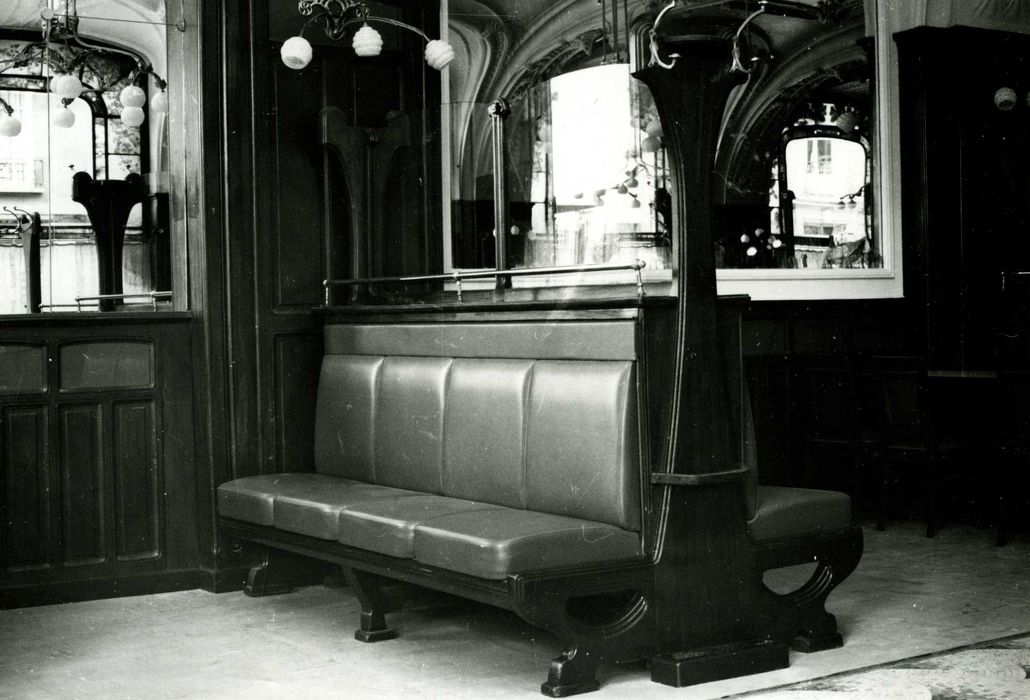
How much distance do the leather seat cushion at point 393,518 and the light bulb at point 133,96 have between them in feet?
8.53

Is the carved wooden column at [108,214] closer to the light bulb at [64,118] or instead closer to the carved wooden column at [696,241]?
the light bulb at [64,118]

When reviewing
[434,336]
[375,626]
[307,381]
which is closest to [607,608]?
[375,626]

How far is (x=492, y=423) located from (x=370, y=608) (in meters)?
0.86

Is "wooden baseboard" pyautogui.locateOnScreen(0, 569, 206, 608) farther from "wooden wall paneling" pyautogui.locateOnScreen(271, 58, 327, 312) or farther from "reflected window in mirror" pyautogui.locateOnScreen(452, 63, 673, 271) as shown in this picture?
"reflected window in mirror" pyautogui.locateOnScreen(452, 63, 673, 271)

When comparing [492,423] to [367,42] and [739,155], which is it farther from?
[739,155]

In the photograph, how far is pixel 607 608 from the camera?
15.3ft

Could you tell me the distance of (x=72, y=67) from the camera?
6238 millimetres

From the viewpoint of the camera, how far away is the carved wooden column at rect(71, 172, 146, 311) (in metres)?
6.16

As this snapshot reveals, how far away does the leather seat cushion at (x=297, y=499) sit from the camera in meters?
4.93

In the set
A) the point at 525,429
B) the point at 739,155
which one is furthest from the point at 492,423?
the point at 739,155

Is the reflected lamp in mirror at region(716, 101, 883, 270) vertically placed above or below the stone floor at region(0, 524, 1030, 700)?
above

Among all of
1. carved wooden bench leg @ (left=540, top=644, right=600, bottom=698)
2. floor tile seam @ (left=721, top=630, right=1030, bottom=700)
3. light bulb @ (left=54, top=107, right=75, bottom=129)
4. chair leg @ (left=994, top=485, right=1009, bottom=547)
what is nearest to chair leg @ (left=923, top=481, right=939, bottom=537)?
chair leg @ (left=994, top=485, right=1009, bottom=547)

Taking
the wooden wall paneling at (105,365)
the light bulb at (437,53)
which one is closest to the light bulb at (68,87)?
the wooden wall paneling at (105,365)

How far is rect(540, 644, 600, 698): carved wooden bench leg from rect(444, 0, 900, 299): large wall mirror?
4.50m
